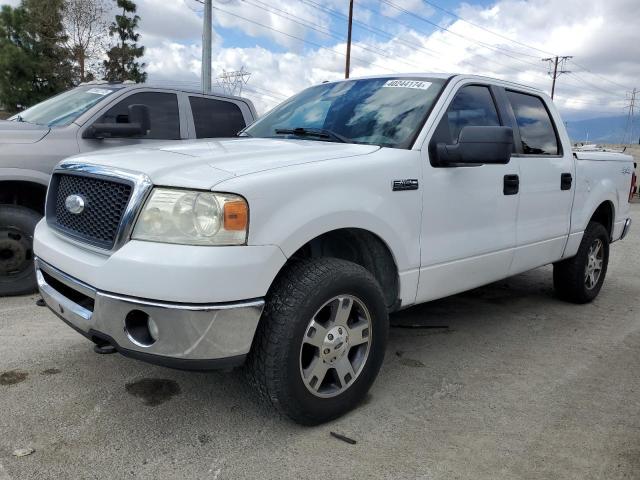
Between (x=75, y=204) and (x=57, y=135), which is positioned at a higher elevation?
(x=57, y=135)

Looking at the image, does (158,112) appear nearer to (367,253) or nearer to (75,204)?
(75,204)

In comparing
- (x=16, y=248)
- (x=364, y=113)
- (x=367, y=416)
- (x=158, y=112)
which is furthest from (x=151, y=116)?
(x=367, y=416)

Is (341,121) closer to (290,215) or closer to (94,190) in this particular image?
(290,215)

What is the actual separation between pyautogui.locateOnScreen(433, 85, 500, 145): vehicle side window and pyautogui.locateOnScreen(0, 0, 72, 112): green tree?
2643 cm

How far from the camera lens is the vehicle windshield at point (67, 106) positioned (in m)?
5.15

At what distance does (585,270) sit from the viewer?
510 cm

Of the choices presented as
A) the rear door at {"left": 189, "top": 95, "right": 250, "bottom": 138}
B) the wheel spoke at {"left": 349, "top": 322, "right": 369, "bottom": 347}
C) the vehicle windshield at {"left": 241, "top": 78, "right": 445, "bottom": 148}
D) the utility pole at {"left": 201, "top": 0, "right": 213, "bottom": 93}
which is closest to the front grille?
the wheel spoke at {"left": 349, "top": 322, "right": 369, "bottom": 347}

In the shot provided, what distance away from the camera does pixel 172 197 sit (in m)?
2.35

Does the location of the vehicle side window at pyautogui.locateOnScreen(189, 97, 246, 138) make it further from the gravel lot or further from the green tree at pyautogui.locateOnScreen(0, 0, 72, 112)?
the green tree at pyautogui.locateOnScreen(0, 0, 72, 112)

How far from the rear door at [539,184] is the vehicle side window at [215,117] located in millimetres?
3017

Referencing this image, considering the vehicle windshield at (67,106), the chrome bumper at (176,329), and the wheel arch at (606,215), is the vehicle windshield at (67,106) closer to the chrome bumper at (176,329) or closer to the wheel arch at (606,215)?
the chrome bumper at (176,329)

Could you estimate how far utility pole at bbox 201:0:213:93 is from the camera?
15.0 metres

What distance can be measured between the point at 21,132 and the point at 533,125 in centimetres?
423

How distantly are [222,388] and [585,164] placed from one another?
3597 mm
